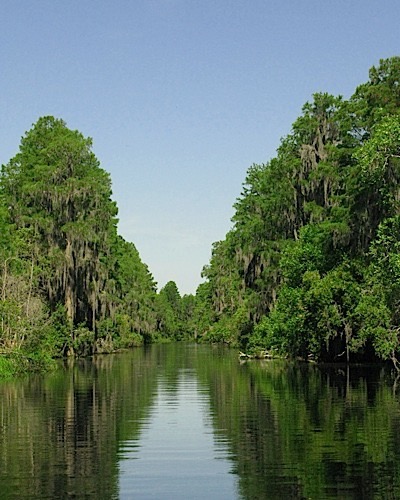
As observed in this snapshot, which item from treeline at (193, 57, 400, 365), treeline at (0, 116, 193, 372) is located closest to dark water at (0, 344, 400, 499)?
treeline at (193, 57, 400, 365)

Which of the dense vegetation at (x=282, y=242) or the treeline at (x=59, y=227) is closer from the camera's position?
the dense vegetation at (x=282, y=242)

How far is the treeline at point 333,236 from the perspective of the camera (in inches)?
1327

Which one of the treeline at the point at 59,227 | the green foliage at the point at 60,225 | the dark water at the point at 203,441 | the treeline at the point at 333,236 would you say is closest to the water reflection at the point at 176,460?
the dark water at the point at 203,441

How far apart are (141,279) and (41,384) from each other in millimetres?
74681

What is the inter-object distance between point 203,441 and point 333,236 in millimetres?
24545

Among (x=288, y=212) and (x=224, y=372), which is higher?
(x=288, y=212)

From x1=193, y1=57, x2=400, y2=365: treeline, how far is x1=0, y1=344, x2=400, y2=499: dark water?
681 centimetres

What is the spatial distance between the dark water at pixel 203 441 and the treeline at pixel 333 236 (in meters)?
6.81

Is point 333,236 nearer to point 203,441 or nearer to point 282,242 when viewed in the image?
point 282,242

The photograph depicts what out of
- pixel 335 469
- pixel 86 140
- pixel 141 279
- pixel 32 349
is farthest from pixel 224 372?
pixel 141 279

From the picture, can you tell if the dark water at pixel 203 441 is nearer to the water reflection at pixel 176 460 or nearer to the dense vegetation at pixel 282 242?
the water reflection at pixel 176 460

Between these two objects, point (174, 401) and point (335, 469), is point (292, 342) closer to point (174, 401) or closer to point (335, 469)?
point (174, 401)

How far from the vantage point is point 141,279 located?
107m

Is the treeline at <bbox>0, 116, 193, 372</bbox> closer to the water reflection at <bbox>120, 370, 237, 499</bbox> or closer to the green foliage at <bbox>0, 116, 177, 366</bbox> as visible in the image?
the green foliage at <bbox>0, 116, 177, 366</bbox>
